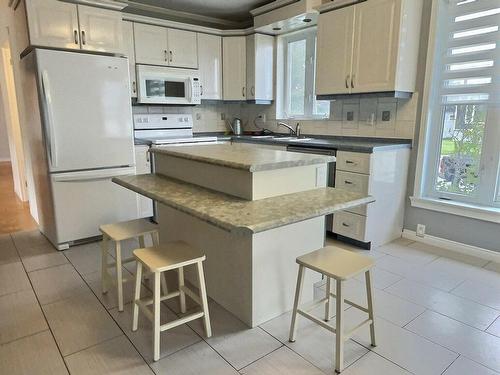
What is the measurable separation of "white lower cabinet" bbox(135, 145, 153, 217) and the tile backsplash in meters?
0.77

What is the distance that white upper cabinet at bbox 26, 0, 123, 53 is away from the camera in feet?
9.45

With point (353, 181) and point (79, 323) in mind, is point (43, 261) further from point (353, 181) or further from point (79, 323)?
point (353, 181)

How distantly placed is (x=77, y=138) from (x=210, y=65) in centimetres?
209

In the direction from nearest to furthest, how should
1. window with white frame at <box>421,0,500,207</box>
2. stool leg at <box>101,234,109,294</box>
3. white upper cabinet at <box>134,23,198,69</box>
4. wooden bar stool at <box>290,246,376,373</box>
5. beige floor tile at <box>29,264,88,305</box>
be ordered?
1. wooden bar stool at <box>290,246,376,373</box>
2. stool leg at <box>101,234,109,294</box>
3. beige floor tile at <box>29,264,88,305</box>
4. window with white frame at <box>421,0,500,207</box>
5. white upper cabinet at <box>134,23,198,69</box>

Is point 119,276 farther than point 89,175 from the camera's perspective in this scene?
No

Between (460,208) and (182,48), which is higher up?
(182,48)

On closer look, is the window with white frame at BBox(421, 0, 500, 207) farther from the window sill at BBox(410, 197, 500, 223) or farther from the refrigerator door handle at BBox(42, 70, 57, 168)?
the refrigerator door handle at BBox(42, 70, 57, 168)

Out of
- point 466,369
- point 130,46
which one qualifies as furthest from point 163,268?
point 130,46

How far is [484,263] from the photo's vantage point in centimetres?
284

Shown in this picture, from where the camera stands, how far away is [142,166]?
371cm

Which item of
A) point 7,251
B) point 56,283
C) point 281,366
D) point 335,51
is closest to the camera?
point 281,366

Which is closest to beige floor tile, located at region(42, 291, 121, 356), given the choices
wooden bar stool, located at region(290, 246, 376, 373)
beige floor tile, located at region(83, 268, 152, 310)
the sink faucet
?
beige floor tile, located at region(83, 268, 152, 310)

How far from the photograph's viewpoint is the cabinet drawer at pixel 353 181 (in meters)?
2.97

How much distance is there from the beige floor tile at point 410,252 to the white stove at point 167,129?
2.36 meters
